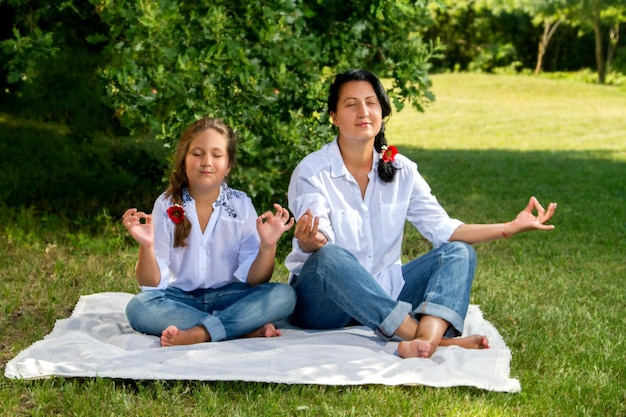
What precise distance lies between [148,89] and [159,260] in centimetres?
196

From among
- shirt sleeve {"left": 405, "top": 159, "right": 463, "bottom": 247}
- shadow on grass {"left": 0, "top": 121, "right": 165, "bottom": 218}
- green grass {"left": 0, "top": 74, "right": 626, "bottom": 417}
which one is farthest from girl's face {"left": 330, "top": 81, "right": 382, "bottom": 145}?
shadow on grass {"left": 0, "top": 121, "right": 165, "bottom": 218}

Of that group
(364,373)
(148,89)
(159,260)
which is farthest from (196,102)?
(364,373)

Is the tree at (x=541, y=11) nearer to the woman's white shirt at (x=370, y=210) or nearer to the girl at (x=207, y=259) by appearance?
the woman's white shirt at (x=370, y=210)

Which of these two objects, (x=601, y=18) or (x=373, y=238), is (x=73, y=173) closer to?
(x=373, y=238)

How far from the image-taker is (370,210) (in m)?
4.18

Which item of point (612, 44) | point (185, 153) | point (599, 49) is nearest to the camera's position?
point (185, 153)

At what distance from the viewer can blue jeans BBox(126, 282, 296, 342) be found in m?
3.97

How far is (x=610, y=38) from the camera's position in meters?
31.2

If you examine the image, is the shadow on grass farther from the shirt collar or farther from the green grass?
the shirt collar

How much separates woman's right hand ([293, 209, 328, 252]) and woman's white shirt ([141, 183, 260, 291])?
0.40 meters

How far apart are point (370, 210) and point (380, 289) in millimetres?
497

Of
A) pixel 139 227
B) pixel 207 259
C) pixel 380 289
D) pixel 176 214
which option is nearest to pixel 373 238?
pixel 380 289

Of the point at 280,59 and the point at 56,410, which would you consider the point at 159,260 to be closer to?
the point at 56,410

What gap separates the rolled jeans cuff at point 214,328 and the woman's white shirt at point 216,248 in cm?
28
